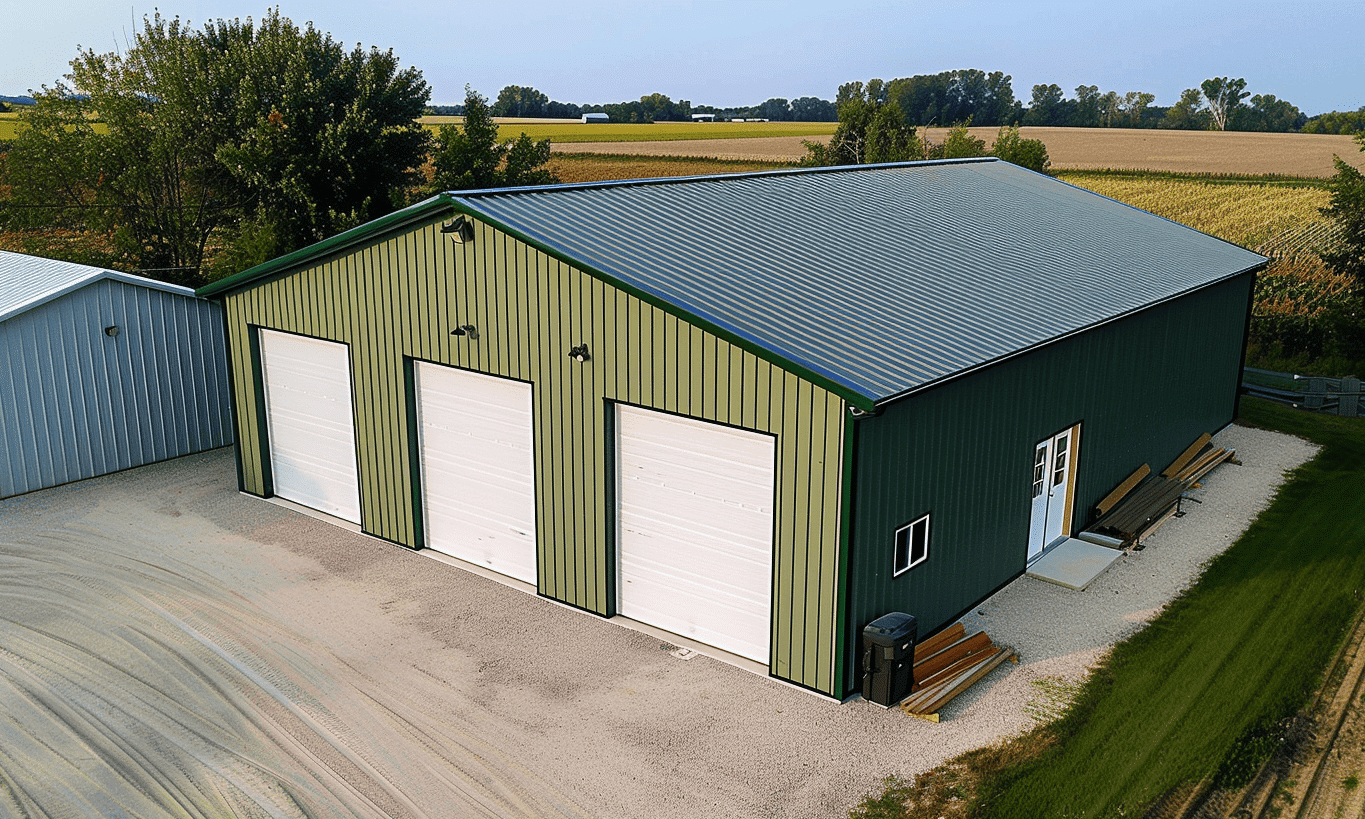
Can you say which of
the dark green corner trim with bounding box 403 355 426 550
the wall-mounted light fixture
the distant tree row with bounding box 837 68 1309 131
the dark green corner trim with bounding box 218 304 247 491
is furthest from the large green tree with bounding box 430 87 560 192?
the distant tree row with bounding box 837 68 1309 131

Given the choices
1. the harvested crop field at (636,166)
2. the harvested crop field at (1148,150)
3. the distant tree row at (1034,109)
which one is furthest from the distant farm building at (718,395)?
the distant tree row at (1034,109)

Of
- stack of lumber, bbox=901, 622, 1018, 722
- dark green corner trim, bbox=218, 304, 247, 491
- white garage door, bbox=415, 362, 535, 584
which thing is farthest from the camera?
dark green corner trim, bbox=218, 304, 247, 491

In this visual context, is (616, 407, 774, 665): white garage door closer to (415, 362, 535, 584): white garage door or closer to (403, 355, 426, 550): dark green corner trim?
(415, 362, 535, 584): white garage door

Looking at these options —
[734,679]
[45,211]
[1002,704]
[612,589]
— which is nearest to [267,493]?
[612,589]

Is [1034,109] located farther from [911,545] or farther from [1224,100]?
[911,545]

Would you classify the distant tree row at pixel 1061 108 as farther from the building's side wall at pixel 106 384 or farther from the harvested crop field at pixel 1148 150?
the building's side wall at pixel 106 384
